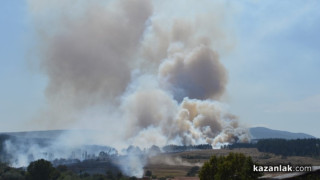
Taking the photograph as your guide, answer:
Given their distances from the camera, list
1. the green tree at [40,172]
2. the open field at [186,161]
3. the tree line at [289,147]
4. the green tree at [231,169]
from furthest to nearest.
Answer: the tree line at [289,147] < the open field at [186,161] < the green tree at [40,172] < the green tree at [231,169]

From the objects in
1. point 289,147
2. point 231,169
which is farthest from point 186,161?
point 231,169

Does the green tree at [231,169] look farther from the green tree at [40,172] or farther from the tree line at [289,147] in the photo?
the tree line at [289,147]

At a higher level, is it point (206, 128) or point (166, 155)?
point (206, 128)

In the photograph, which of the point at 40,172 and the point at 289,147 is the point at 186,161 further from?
the point at 40,172

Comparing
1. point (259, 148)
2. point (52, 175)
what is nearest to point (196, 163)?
point (259, 148)

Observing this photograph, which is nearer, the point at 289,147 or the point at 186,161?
the point at 186,161

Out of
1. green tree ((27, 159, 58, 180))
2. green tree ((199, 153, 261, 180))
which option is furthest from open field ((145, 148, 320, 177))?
green tree ((199, 153, 261, 180))

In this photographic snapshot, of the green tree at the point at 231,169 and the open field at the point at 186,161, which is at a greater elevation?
the green tree at the point at 231,169

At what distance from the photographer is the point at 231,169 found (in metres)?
51.2

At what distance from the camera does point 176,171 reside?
124312 millimetres

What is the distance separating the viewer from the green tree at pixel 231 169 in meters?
47.9

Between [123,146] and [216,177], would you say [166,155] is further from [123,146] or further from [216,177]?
[216,177]

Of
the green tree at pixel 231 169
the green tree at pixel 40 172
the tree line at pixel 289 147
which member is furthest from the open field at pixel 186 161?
the green tree at pixel 231 169

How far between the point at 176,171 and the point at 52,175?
145ft
